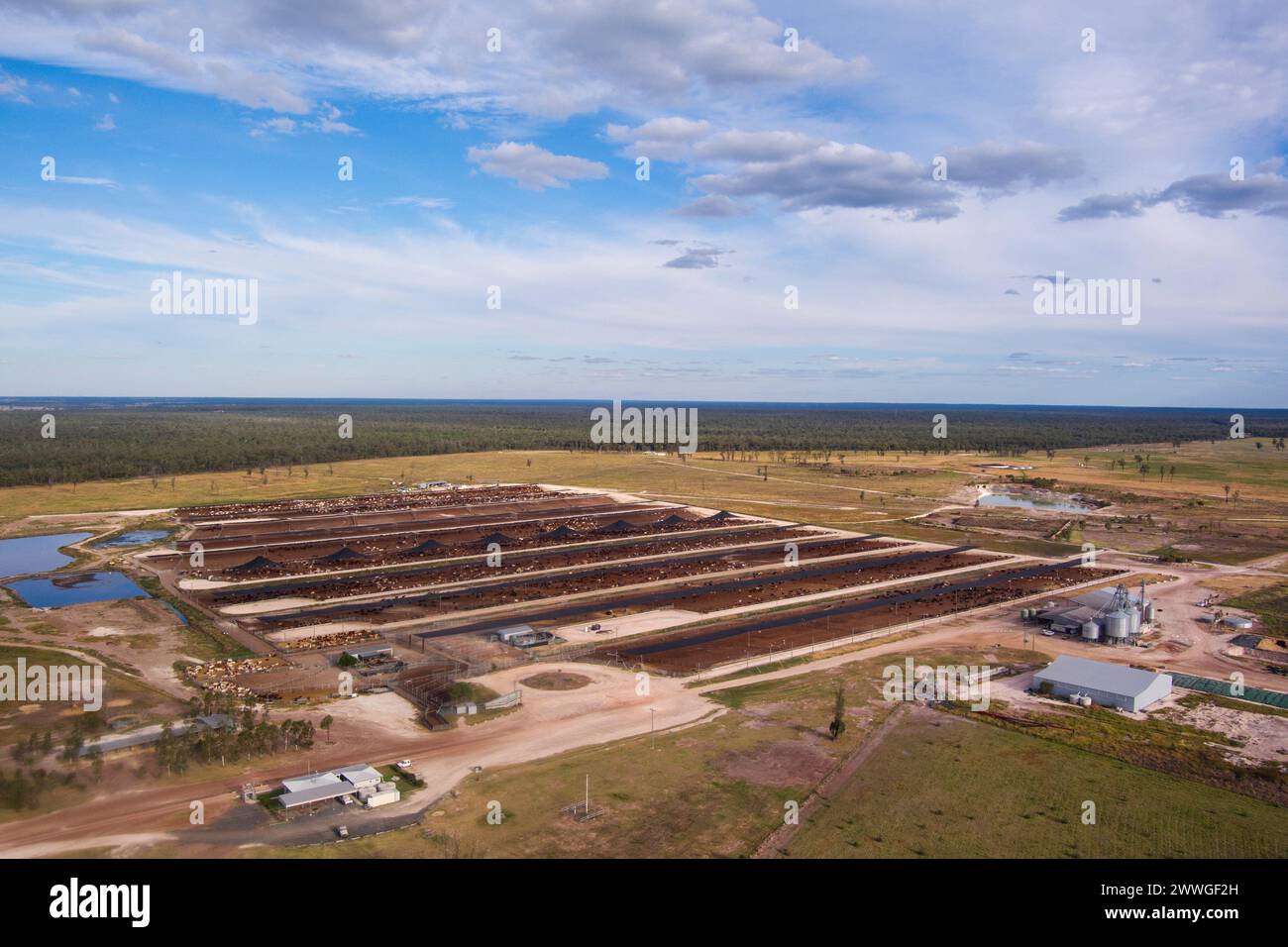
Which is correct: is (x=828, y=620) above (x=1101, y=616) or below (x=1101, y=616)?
below

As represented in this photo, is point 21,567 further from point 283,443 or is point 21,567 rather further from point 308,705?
point 283,443

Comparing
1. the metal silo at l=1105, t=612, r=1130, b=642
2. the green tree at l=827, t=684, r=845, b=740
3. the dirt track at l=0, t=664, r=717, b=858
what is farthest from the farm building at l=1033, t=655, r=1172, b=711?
the dirt track at l=0, t=664, r=717, b=858

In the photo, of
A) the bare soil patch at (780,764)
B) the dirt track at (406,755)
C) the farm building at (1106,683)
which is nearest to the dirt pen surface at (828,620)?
the dirt track at (406,755)

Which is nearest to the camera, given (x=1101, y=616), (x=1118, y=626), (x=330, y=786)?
(x=330, y=786)

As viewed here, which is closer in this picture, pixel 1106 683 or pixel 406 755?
pixel 406 755

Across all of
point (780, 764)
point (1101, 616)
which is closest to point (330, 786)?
point (780, 764)

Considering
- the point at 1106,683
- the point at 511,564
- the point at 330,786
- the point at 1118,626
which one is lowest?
the point at 1106,683

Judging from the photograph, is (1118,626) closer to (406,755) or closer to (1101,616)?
(1101,616)

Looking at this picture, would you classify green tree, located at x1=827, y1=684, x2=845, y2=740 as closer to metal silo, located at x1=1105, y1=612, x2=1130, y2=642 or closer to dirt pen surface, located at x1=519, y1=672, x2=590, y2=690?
dirt pen surface, located at x1=519, y1=672, x2=590, y2=690
